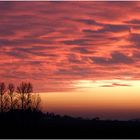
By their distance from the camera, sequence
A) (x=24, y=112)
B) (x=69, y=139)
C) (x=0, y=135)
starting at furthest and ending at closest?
(x=24, y=112) → (x=0, y=135) → (x=69, y=139)

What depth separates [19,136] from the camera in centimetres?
4966

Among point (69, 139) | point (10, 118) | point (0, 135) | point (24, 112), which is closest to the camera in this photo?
point (69, 139)

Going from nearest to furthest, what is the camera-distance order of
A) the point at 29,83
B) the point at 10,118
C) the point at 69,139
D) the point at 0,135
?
the point at 69,139, the point at 0,135, the point at 10,118, the point at 29,83

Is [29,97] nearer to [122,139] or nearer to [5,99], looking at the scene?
[5,99]

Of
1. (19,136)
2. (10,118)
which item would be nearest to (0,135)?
(19,136)

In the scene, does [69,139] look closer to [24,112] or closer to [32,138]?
[32,138]

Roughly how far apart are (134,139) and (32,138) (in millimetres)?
11331

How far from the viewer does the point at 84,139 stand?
47.0 metres

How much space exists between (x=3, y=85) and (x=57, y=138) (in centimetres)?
6169

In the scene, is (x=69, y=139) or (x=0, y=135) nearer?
(x=69, y=139)

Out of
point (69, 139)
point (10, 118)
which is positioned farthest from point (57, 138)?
point (10, 118)

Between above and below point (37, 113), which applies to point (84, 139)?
below

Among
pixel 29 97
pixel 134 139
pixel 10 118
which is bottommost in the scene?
pixel 134 139

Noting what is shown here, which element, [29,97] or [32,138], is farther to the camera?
[29,97]
